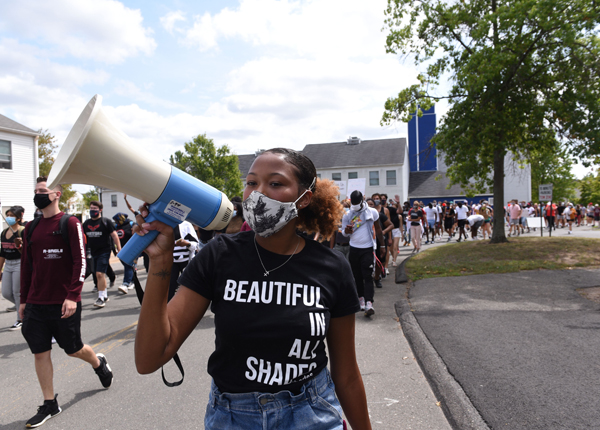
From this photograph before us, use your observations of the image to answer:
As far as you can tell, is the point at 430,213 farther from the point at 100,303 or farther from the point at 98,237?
the point at 100,303

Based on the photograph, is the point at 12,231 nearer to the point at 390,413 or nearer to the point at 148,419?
the point at 148,419

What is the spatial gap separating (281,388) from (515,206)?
2485 centimetres

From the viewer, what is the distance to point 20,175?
21.4 meters

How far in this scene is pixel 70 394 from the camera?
13.9 feet

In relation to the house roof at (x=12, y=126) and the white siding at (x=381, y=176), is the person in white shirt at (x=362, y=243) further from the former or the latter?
the white siding at (x=381, y=176)

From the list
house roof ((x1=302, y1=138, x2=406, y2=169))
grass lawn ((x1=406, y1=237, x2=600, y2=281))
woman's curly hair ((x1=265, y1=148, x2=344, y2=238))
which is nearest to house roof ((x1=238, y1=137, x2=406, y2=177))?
house roof ((x1=302, y1=138, x2=406, y2=169))

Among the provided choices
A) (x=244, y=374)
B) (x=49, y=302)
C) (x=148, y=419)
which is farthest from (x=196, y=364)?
(x=244, y=374)

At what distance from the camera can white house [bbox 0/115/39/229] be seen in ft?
68.0

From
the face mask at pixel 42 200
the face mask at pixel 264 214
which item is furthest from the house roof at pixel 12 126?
the face mask at pixel 264 214

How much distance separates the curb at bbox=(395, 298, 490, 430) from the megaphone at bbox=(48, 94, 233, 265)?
9.42ft

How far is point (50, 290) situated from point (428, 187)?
47216mm

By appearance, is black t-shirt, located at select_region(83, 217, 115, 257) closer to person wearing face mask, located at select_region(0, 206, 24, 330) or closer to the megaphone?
person wearing face mask, located at select_region(0, 206, 24, 330)

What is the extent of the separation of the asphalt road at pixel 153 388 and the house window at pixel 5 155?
1804 centimetres

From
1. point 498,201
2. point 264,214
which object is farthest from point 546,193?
point 264,214
